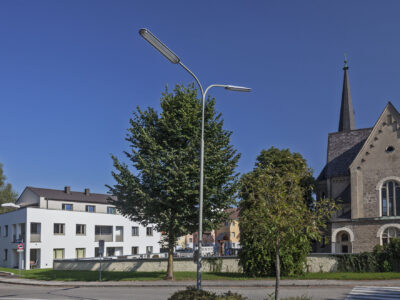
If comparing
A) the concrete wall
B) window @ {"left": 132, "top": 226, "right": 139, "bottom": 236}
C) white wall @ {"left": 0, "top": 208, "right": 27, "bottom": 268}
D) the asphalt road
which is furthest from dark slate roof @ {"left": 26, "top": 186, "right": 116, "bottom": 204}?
the asphalt road

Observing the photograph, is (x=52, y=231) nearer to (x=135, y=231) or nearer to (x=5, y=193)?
(x=135, y=231)

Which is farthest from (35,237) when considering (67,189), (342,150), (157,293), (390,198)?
(390,198)

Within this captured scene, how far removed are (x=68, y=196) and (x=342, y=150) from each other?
3732 centimetres

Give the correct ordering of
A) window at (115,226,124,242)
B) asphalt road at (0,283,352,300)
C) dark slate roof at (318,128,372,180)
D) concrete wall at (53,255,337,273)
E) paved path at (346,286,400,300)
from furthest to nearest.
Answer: window at (115,226,124,242) → dark slate roof at (318,128,372,180) → concrete wall at (53,255,337,273) → asphalt road at (0,283,352,300) → paved path at (346,286,400,300)

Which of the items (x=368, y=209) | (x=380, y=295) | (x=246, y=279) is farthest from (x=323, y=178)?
(x=380, y=295)

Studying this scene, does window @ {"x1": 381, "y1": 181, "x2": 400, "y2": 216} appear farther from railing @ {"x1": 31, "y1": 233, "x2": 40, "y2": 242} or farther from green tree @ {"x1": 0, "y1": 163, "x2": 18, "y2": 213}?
green tree @ {"x1": 0, "y1": 163, "x2": 18, "y2": 213}

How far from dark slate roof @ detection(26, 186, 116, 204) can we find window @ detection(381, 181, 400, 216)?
34027 millimetres

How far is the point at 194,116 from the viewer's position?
26.8 metres

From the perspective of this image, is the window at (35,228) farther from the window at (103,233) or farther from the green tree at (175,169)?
the green tree at (175,169)

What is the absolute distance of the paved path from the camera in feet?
61.6

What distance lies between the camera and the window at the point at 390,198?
38219 millimetres

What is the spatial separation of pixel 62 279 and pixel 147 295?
12.7 meters

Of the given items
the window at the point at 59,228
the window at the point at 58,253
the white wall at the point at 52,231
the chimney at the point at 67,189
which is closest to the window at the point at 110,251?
the white wall at the point at 52,231

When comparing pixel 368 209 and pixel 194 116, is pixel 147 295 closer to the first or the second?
pixel 194 116
